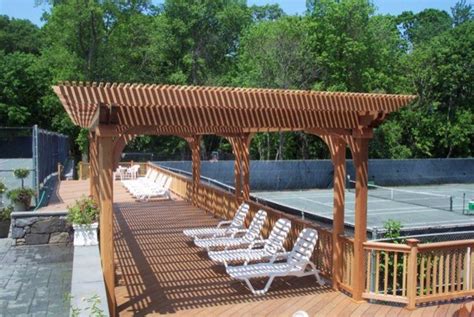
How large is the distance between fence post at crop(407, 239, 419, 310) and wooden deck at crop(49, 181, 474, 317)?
141 mm

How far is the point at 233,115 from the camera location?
6238 mm

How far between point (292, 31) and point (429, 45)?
1500 centimetres

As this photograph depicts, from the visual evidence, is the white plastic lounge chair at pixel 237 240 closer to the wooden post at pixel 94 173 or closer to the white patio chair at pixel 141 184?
the wooden post at pixel 94 173

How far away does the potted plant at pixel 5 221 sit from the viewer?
1082 centimetres

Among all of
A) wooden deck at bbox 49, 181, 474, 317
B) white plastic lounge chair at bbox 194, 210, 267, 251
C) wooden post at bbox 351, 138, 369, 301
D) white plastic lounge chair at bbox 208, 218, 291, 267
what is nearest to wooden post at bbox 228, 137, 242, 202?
wooden deck at bbox 49, 181, 474, 317

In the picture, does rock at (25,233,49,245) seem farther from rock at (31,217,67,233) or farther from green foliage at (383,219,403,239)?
green foliage at (383,219,403,239)

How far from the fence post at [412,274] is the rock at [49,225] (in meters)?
7.19

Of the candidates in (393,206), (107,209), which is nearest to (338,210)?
(107,209)

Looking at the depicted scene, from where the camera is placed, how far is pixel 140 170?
81.3 feet

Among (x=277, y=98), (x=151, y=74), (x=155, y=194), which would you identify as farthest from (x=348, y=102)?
(x=151, y=74)

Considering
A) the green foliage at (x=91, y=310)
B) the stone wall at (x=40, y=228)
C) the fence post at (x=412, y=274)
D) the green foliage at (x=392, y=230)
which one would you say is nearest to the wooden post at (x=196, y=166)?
the stone wall at (x=40, y=228)

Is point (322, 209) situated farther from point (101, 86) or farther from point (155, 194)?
point (101, 86)

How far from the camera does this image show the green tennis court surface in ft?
67.5

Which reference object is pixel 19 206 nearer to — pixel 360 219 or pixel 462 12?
pixel 360 219
